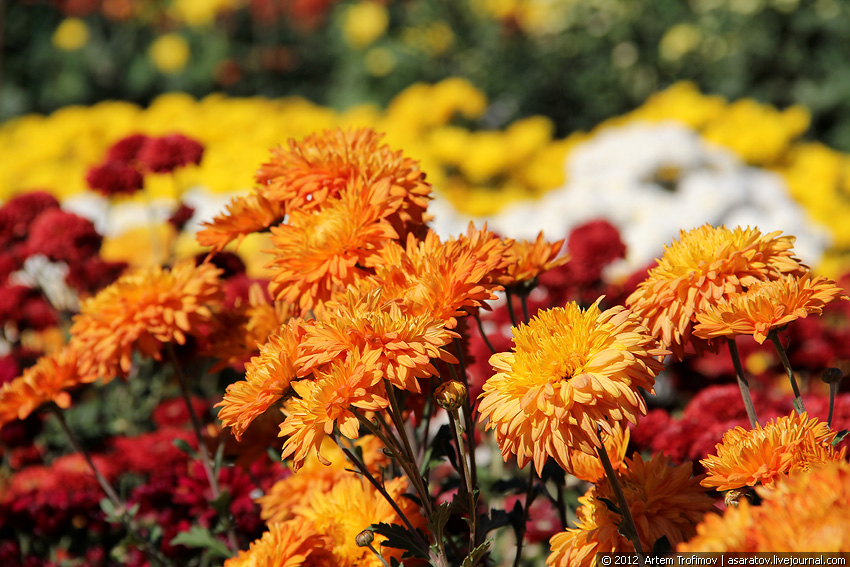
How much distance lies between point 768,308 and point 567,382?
1.10ft

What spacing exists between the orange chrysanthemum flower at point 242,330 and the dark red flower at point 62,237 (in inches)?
44.7

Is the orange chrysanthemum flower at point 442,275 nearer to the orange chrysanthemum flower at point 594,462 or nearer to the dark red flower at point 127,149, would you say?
the orange chrysanthemum flower at point 594,462

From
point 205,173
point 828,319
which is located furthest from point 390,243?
point 205,173

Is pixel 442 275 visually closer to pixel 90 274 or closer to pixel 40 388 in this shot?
pixel 40 388

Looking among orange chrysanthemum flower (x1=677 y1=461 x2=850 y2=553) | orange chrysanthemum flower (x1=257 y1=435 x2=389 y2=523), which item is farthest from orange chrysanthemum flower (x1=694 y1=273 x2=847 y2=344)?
orange chrysanthemum flower (x1=257 y1=435 x2=389 y2=523)

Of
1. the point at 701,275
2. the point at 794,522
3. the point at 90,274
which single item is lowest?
the point at 794,522

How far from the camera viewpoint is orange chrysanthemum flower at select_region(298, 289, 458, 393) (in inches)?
37.2

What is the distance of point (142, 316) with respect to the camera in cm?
148

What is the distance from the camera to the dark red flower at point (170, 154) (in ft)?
8.00

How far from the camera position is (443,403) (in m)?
0.98

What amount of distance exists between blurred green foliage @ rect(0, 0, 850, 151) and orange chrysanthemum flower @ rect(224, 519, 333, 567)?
725 cm

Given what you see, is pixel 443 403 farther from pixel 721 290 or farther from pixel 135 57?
pixel 135 57

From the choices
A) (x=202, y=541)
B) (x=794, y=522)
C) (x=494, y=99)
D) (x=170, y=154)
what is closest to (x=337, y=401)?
(x=794, y=522)

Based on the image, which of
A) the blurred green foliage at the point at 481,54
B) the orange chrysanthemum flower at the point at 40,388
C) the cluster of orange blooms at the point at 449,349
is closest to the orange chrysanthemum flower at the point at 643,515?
the cluster of orange blooms at the point at 449,349
